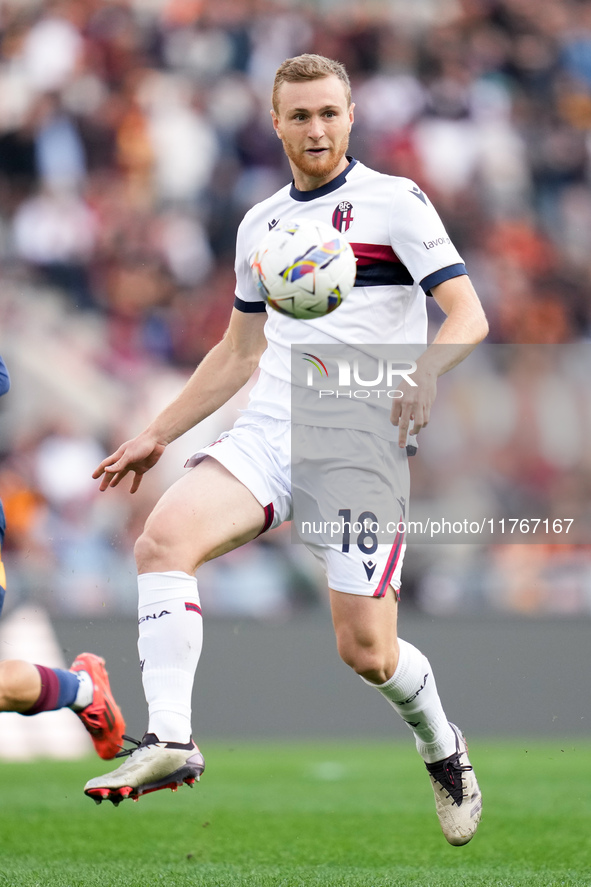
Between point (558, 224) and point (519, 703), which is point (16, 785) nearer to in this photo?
point (519, 703)

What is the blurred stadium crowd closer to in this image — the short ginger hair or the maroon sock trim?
the maroon sock trim

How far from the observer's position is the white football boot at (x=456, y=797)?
14.9ft

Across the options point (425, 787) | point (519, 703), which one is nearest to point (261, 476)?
point (425, 787)

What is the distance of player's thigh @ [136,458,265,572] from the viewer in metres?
3.92

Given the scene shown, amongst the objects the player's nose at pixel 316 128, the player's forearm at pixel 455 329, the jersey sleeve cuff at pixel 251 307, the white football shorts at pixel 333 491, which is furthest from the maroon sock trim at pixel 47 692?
the player's nose at pixel 316 128

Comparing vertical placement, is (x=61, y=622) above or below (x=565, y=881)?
below

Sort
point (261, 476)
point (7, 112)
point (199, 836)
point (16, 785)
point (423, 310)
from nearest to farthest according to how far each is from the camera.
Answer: point (261, 476)
point (423, 310)
point (199, 836)
point (16, 785)
point (7, 112)

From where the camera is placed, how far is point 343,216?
4.28 meters

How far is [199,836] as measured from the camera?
5617 millimetres

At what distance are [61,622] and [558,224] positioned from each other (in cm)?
667

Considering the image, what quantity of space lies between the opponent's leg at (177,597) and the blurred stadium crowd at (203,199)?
5045 mm

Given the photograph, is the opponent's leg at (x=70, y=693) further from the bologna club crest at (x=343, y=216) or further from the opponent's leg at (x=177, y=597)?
the bologna club crest at (x=343, y=216)

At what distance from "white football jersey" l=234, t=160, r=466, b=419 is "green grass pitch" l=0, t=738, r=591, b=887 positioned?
174 cm

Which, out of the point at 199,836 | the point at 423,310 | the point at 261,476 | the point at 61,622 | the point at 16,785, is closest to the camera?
the point at 261,476
